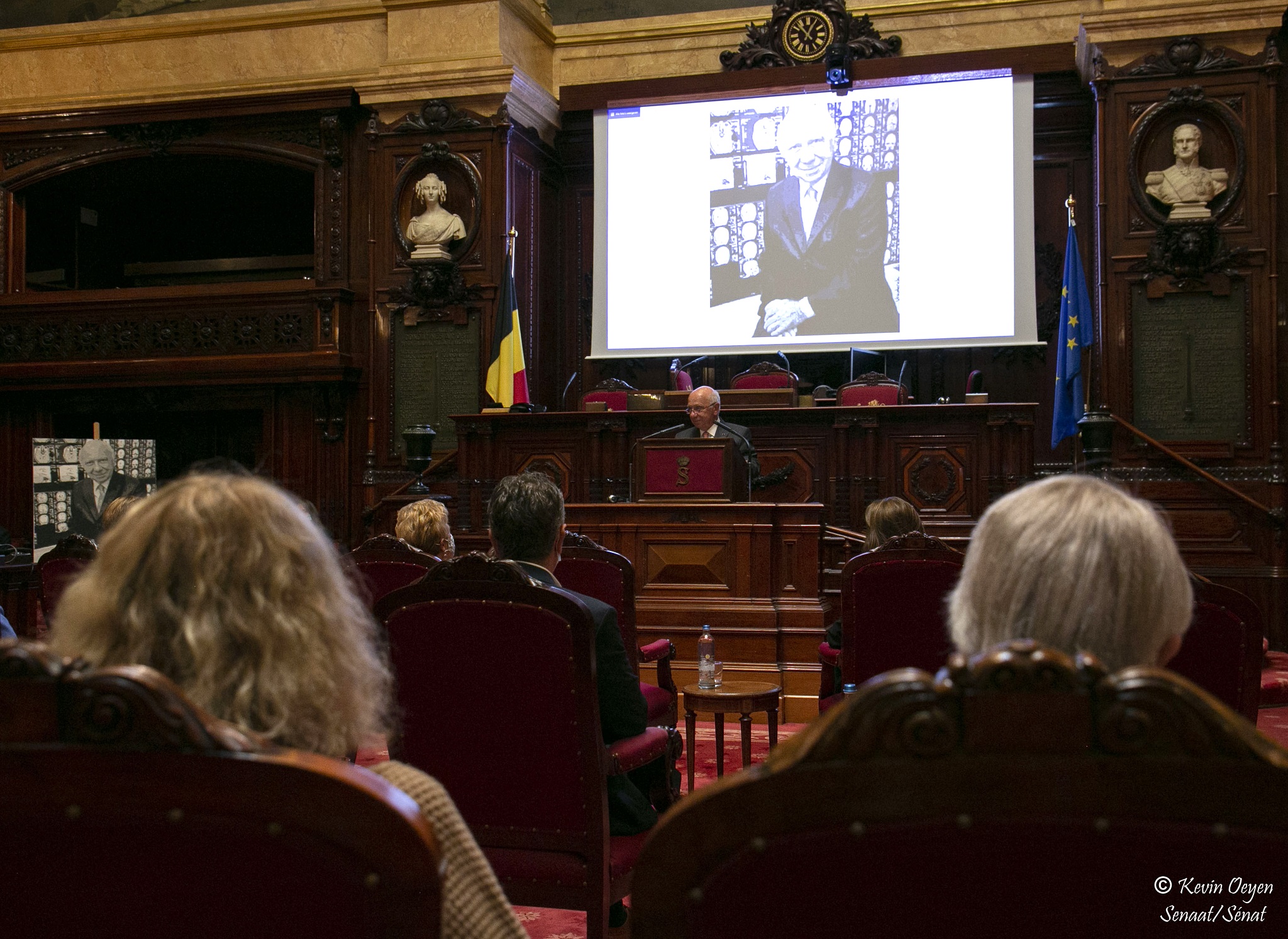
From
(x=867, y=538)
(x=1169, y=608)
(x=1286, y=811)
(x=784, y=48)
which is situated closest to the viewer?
(x=1286, y=811)

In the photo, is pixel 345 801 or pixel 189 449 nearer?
pixel 345 801

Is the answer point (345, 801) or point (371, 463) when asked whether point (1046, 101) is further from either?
point (345, 801)

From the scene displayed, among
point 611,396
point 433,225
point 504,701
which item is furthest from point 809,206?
point 504,701

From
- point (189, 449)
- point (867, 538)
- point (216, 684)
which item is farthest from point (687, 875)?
point (189, 449)

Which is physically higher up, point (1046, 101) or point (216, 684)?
point (1046, 101)

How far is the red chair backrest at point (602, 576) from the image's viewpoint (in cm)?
360

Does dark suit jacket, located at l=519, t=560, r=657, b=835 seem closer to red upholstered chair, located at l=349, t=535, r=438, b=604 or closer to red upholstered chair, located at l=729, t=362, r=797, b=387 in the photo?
red upholstered chair, located at l=349, t=535, r=438, b=604

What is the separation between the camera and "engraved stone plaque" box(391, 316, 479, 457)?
9977 mm

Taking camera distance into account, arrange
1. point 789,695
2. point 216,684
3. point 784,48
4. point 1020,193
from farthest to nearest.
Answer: point 784,48, point 1020,193, point 789,695, point 216,684

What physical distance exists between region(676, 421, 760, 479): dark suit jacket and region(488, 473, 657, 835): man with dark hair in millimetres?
4434

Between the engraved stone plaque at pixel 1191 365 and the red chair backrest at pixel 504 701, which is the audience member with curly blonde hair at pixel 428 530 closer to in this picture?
the red chair backrest at pixel 504 701

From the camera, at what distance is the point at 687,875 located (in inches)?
35.2

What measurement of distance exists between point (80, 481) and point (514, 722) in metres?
7.23

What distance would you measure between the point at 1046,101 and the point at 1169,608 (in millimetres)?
Answer: 9626
